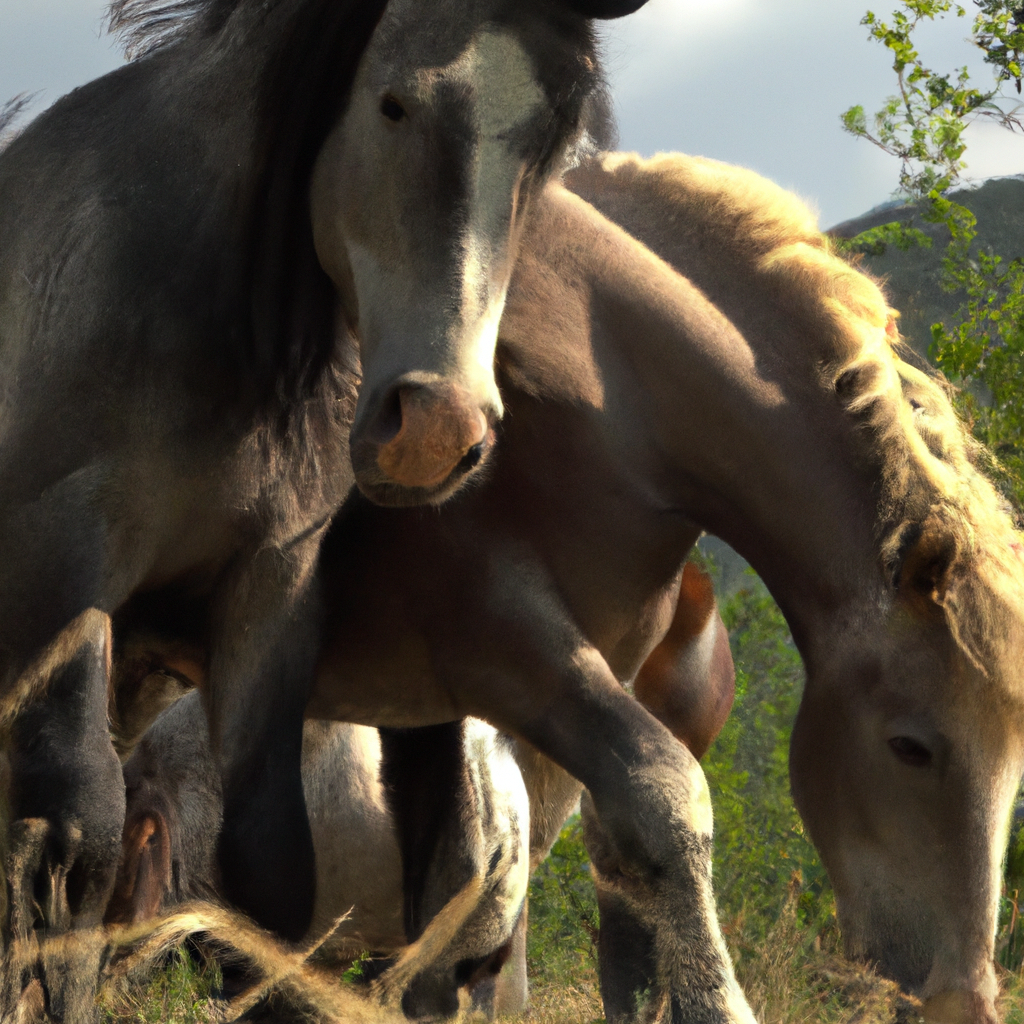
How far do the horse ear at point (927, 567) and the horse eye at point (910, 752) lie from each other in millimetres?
303

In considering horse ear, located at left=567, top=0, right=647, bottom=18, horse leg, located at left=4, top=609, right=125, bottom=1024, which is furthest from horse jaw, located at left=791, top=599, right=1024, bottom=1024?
horse leg, located at left=4, top=609, right=125, bottom=1024

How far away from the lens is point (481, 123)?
2.50 m

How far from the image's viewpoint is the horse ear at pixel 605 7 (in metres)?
2.61

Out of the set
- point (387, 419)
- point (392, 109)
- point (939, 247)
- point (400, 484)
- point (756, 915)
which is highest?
point (392, 109)

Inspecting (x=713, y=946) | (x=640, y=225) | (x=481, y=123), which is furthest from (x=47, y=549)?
(x=640, y=225)

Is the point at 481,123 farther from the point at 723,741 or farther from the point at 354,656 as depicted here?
the point at 723,741

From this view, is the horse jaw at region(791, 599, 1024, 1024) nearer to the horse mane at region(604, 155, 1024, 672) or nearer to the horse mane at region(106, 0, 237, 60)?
the horse mane at region(604, 155, 1024, 672)

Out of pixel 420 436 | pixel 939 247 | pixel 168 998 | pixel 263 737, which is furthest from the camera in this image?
pixel 939 247

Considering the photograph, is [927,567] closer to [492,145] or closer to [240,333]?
[492,145]

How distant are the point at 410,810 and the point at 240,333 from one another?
1.51 meters

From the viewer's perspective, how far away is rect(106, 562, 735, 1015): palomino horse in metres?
3.52

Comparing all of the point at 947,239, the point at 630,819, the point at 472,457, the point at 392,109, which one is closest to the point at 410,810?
the point at 630,819

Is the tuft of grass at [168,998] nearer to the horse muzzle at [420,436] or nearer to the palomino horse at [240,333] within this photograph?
the palomino horse at [240,333]

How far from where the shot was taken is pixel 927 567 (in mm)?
3109
